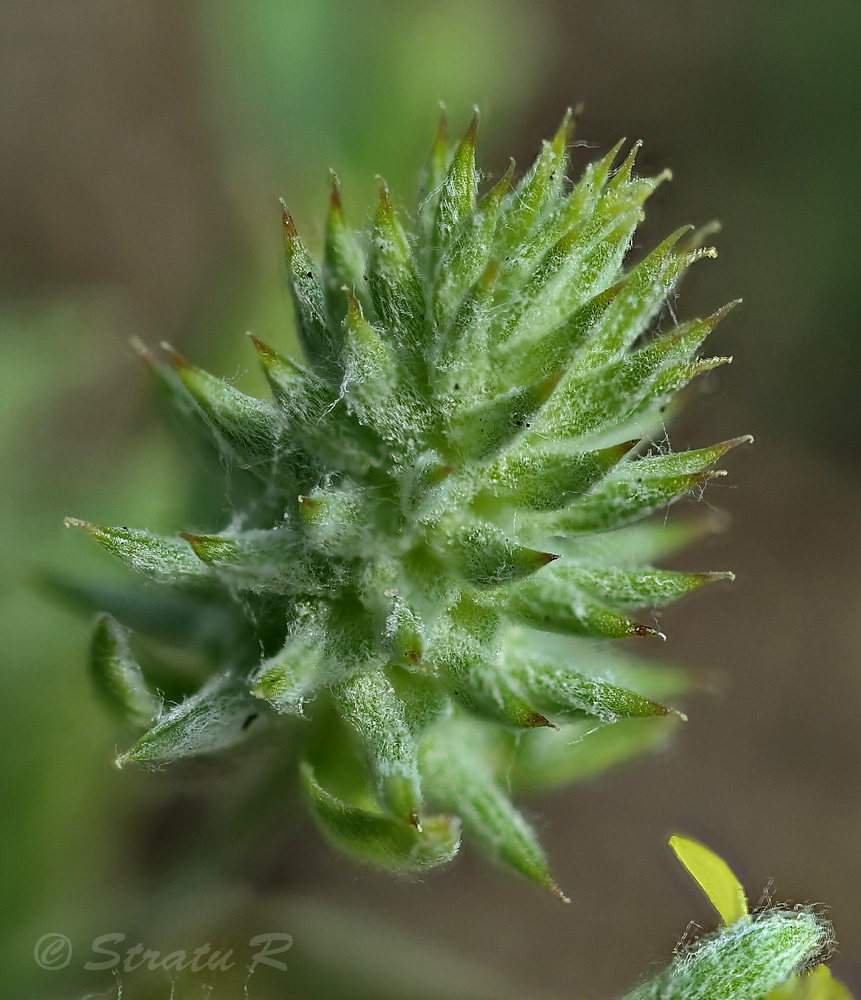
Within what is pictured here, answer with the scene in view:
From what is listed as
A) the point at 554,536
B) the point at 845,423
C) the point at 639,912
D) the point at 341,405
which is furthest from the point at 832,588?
the point at 341,405

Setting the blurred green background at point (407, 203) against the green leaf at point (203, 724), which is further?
the blurred green background at point (407, 203)

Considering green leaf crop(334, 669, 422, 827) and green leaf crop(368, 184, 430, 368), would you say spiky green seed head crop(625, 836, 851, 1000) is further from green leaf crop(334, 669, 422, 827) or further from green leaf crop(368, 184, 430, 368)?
green leaf crop(368, 184, 430, 368)

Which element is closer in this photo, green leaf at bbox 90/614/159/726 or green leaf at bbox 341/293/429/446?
green leaf at bbox 341/293/429/446

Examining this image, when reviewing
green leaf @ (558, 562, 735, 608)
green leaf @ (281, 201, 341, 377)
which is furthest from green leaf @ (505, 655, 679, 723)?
green leaf @ (281, 201, 341, 377)

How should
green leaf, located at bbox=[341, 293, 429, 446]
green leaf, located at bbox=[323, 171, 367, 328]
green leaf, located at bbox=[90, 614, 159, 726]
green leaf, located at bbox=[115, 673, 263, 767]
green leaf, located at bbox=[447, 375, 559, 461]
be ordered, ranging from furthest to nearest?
1. green leaf, located at bbox=[90, 614, 159, 726]
2. green leaf, located at bbox=[323, 171, 367, 328]
3. green leaf, located at bbox=[115, 673, 263, 767]
4. green leaf, located at bbox=[341, 293, 429, 446]
5. green leaf, located at bbox=[447, 375, 559, 461]

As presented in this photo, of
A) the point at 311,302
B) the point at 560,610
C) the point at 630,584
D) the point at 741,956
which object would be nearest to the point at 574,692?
the point at 560,610

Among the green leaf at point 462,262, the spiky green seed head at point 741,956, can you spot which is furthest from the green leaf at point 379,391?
the spiky green seed head at point 741,956

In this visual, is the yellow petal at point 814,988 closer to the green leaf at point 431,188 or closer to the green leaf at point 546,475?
the green leaf at point 546,475

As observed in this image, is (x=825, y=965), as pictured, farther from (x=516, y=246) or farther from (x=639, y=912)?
(x=639, y=912)
